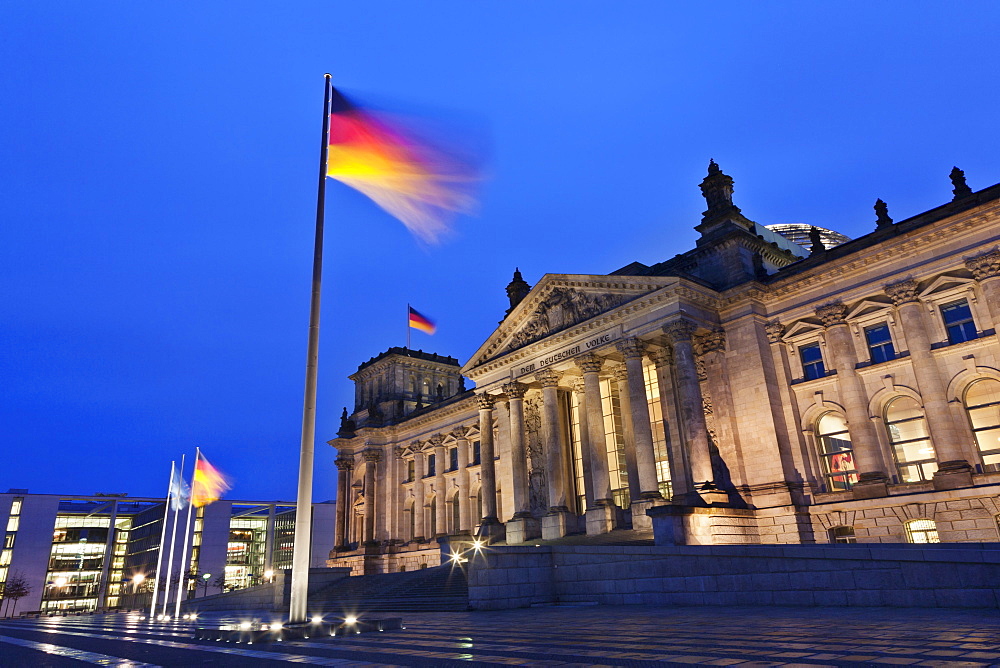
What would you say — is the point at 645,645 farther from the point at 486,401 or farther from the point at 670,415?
the point at 486,401

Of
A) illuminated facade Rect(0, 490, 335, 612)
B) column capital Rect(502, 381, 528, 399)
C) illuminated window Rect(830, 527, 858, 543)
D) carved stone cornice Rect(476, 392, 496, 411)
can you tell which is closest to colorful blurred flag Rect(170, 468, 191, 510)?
carved stone cornice Rect(476, 392, 496, 411)

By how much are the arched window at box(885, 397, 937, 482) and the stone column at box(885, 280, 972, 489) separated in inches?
41.6

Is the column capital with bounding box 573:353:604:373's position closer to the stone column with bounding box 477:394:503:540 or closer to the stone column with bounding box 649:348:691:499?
the stone column with bounding box 649:348:691:499

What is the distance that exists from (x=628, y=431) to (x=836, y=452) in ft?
36.7

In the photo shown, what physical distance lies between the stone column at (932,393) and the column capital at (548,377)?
18217 millimetres

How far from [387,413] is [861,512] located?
45278 mm

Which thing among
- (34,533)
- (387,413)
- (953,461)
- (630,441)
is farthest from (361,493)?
(34,533)

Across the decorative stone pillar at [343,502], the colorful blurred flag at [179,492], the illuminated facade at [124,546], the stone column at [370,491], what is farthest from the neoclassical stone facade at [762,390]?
the illuminated facade at [124,546]

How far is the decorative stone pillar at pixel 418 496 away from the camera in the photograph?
2363 inches

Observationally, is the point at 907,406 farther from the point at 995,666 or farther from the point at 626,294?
the point at 995,666

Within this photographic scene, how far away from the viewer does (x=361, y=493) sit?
64.8 metres

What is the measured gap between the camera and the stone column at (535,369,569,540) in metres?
39.0

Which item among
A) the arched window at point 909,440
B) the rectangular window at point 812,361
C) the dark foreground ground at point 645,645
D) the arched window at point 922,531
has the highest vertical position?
the rectangular window at point 812,361

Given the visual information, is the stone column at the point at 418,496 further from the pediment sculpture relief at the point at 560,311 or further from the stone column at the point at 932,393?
the stone column at the point at 932,393
